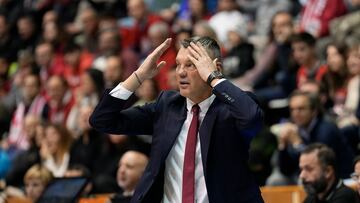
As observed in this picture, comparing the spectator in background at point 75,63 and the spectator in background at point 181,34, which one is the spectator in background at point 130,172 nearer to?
the spectator in background at point 181,34

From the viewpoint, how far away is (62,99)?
11633 millimetres

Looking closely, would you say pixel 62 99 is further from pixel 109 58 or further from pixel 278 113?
pixel 278 113

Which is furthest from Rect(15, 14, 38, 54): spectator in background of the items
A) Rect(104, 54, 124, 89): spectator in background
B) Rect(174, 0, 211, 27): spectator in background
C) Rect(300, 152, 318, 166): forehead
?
Rect(300, 152, 318, 166): forehead

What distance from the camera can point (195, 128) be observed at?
5215mm

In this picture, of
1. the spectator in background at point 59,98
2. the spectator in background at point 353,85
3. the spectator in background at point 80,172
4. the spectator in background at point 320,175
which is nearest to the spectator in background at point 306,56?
the spectator in background at point 353,85

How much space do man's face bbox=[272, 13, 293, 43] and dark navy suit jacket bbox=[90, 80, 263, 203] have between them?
5325 millimetres

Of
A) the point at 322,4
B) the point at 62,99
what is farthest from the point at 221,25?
the point at 62,99

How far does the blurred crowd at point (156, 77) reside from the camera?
8.69 m

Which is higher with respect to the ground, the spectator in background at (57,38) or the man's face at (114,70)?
the spectator in background at (57,38)

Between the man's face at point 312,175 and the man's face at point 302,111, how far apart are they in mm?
1608

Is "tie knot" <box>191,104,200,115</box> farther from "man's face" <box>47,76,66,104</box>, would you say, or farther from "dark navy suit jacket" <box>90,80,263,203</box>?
"man's face" <box>47,76,66,104</box>

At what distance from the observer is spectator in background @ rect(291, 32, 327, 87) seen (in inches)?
389

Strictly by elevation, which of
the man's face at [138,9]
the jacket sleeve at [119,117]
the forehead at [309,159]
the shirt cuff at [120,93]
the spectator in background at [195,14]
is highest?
the shirt cuff at [120,93]

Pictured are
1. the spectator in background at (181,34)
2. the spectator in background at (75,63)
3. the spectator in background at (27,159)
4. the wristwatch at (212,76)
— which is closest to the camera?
the wristwatch at (212,76)
